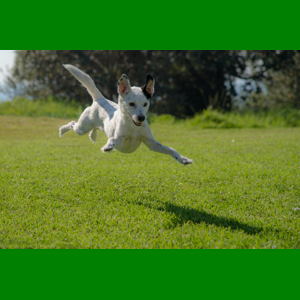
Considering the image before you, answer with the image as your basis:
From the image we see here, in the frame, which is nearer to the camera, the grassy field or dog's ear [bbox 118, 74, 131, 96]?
dog's ear [bbox 118, 74, 131, 96]

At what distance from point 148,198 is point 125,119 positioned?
169cm

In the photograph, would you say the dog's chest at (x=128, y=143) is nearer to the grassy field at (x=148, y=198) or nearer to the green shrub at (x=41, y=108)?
the grassy field at (x=148, y=198)

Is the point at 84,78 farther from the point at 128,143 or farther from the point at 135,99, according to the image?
the point at 135,99

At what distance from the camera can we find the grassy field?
4.27m

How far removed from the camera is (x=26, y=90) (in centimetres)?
1677

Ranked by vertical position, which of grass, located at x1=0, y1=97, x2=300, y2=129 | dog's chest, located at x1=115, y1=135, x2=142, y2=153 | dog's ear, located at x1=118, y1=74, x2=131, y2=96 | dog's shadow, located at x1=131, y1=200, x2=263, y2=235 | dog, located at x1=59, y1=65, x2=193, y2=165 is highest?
dog's ear, located at x1=118, y1=74, x2=131, y2=96

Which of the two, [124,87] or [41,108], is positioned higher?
[124,87]

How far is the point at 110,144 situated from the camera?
13.9 feet

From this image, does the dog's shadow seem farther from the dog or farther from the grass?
the grass

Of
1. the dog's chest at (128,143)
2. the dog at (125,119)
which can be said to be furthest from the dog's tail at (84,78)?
the dog's chest at (128,143)

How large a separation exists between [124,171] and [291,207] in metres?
3.38

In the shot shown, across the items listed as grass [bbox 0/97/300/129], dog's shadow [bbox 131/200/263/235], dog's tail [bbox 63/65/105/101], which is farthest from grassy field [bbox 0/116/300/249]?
grass [bbox 0/97/300/129]

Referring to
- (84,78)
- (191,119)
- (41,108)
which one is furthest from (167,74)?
(84,78)

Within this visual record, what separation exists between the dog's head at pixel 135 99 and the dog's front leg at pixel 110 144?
422mm
